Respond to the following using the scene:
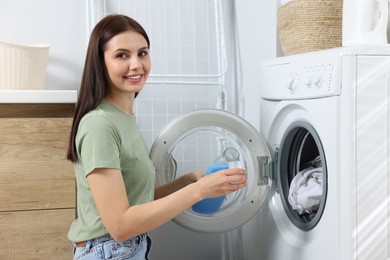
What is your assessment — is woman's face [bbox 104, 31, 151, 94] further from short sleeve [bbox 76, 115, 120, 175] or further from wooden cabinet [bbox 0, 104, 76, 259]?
wooden cabinet [bbox 0, 104, 76, 259]

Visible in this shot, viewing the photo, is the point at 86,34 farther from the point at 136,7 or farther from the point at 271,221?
the point at 271,221

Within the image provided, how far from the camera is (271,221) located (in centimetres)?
210

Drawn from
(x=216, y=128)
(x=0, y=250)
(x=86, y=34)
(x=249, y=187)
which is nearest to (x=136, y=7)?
(x=86, y=34)

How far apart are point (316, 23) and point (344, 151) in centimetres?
61

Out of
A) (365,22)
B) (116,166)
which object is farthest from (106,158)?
(365,22)

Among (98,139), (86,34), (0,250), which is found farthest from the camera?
(86,34)

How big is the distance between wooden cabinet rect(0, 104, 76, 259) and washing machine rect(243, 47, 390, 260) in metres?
0.76

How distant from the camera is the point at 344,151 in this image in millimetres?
1613

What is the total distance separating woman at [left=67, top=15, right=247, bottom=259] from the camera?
1.49 m

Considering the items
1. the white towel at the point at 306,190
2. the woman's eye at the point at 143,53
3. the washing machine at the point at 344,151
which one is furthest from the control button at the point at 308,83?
the woman's eye at the point at 143,53

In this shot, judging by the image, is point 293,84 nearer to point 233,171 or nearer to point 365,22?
point 365,22

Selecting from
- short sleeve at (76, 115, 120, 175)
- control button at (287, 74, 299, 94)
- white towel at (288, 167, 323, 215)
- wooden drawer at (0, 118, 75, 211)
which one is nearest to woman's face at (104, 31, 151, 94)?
short sleeve at (76, 115, 120, 175)

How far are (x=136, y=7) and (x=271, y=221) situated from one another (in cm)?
108

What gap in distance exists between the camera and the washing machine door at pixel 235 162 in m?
1.95
